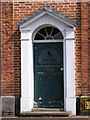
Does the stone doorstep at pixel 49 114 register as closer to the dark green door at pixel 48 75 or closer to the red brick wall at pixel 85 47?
the dark green door at pixel 48 75

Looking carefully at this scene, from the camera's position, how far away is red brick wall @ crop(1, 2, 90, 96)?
10.5 m

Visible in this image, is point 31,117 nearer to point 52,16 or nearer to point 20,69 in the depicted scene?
point 20,69

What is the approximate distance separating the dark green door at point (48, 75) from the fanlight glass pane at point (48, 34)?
0.73 ft

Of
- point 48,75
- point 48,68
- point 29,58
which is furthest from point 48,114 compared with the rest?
point 29,58

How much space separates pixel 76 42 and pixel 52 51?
881mm

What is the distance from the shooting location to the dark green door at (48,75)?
35.6 feet

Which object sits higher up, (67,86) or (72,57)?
(72,57)

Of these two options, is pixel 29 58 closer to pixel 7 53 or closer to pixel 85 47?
pixel 7 53

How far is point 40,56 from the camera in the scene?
1088cm

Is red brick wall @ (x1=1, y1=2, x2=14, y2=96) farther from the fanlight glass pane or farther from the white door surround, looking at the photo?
the fanlight glass pane

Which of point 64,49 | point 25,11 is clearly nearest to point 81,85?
point 64,49

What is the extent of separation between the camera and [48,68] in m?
10.9

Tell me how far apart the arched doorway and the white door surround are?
0.88 feet

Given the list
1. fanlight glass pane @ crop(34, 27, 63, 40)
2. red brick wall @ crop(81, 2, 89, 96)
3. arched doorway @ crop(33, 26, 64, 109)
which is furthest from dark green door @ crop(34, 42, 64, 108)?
red brick wall @ crop(81, 2, 89, 96)
